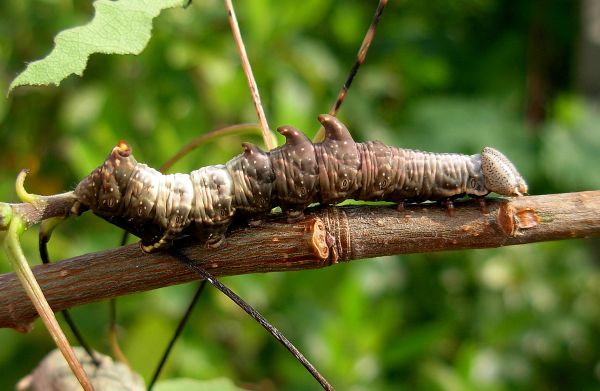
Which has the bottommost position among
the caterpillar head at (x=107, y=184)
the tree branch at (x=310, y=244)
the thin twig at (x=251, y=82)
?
the tree branch at (x=310, y=244)

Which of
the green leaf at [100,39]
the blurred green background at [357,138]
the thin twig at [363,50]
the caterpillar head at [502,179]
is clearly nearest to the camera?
the green leaf at [100,39]

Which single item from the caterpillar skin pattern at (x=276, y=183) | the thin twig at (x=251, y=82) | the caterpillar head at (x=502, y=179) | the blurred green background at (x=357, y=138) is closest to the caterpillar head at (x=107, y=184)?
the caterpillar skin pattern at (x=276, y=183)

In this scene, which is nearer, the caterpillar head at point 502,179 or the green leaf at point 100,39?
the green leaf at point 100,39

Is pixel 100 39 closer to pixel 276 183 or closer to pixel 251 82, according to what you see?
pixel 251 82

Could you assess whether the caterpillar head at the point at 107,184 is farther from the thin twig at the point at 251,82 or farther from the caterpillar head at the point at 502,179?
the caterpillar head at the point at 502,179

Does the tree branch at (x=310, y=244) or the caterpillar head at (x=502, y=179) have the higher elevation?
the caterpillar head at (x=502, y=179)

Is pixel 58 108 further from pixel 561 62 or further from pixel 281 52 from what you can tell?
pixel 561 62
